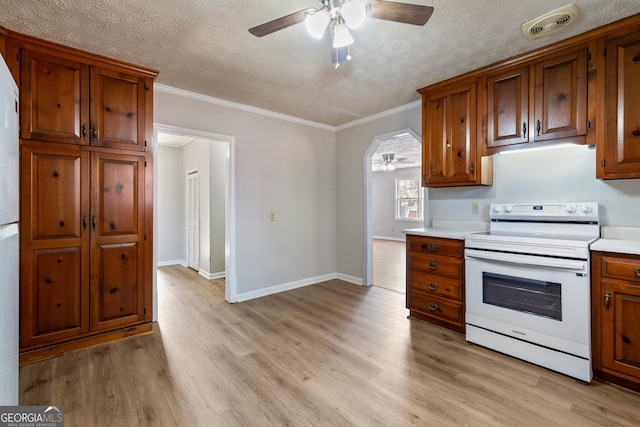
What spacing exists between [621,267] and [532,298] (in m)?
0.56

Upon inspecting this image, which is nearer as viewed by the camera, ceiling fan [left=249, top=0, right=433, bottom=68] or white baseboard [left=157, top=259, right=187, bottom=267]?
ceiling fan [left=249, top=0, right=433, bottom=68]

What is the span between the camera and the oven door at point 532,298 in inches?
78.9

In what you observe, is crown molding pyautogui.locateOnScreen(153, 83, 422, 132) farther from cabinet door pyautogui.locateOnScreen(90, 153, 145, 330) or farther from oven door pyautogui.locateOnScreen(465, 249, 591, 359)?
oven door pyautogui.locateOnScreen(465, 249, 591, 359)

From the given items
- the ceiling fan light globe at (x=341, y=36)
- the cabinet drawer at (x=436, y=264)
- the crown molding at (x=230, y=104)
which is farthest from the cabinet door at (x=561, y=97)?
the crown molding at (x=230, y=104)

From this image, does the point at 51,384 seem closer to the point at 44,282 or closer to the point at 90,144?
the point at 44,282

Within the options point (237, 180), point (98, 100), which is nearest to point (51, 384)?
point (98, 100)

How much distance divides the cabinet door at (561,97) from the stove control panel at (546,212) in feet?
1.90

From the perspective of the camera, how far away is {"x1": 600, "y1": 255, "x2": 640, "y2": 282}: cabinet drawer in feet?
6.02

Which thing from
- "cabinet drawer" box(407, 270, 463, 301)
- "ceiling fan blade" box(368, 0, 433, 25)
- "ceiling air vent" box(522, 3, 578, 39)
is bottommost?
"cabinet drawer" box(407, 270, 463, 301)

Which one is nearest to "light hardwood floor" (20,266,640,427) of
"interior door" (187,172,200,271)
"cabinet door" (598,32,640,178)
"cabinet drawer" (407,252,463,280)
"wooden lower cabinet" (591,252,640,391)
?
"wooden lower cabinet" (591,252,640,391)

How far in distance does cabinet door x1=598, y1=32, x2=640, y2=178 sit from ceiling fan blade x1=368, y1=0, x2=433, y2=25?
168 cm

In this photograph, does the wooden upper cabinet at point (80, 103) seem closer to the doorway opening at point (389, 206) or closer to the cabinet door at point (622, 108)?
the doorway opening at point (389, 206)

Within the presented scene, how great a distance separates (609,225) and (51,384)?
14.3 ft

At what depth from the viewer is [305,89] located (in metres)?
3.24
